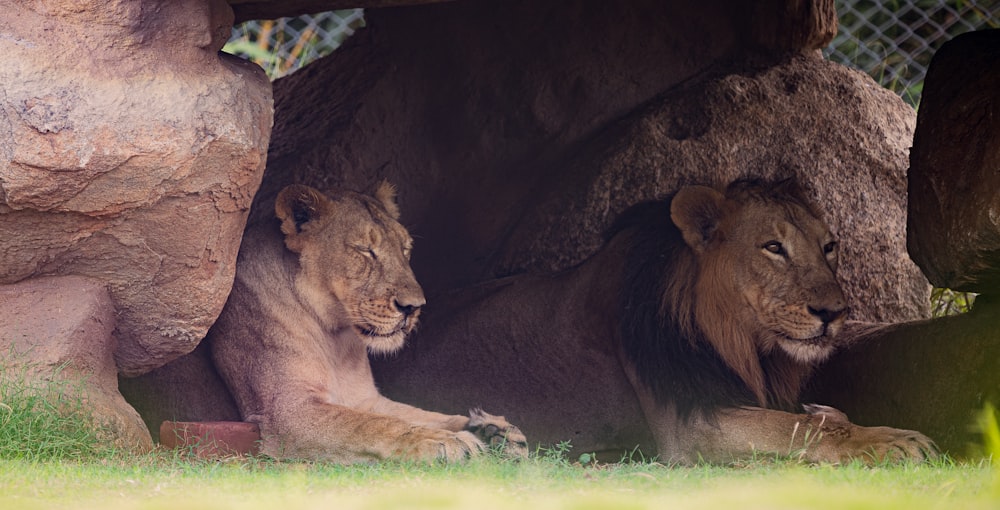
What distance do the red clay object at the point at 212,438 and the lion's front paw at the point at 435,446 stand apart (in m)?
0.68

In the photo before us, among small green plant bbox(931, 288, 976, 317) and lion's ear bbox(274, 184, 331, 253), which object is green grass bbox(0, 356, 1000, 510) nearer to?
lion's ear bbox(274, 184, 331, 253)

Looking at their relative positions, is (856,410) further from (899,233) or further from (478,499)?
(478,499)

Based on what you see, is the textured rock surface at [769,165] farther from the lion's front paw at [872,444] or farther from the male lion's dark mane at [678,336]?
the lion's front paw at [872,444]

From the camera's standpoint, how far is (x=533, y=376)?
5426mm

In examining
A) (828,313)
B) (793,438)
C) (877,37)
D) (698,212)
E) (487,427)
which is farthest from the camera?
(877,37)

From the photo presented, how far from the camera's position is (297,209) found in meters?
4.93

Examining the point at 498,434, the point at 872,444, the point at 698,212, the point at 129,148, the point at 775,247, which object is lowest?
the point at 872,444

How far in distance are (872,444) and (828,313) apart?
67 centimetres

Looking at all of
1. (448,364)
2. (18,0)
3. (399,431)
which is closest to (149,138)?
(18,0)

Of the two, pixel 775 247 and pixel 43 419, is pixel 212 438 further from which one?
pixel 775 247

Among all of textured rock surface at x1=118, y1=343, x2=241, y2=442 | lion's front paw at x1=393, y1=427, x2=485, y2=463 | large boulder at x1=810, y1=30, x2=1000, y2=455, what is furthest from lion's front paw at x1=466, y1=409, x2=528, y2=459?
large boulder at x1=810, y1=30, x2=1000, y2=455

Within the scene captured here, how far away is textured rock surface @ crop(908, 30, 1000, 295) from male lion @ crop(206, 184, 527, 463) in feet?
5.88

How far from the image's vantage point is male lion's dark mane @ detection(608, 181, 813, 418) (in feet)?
15.9

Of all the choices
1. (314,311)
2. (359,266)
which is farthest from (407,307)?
(314,311)
